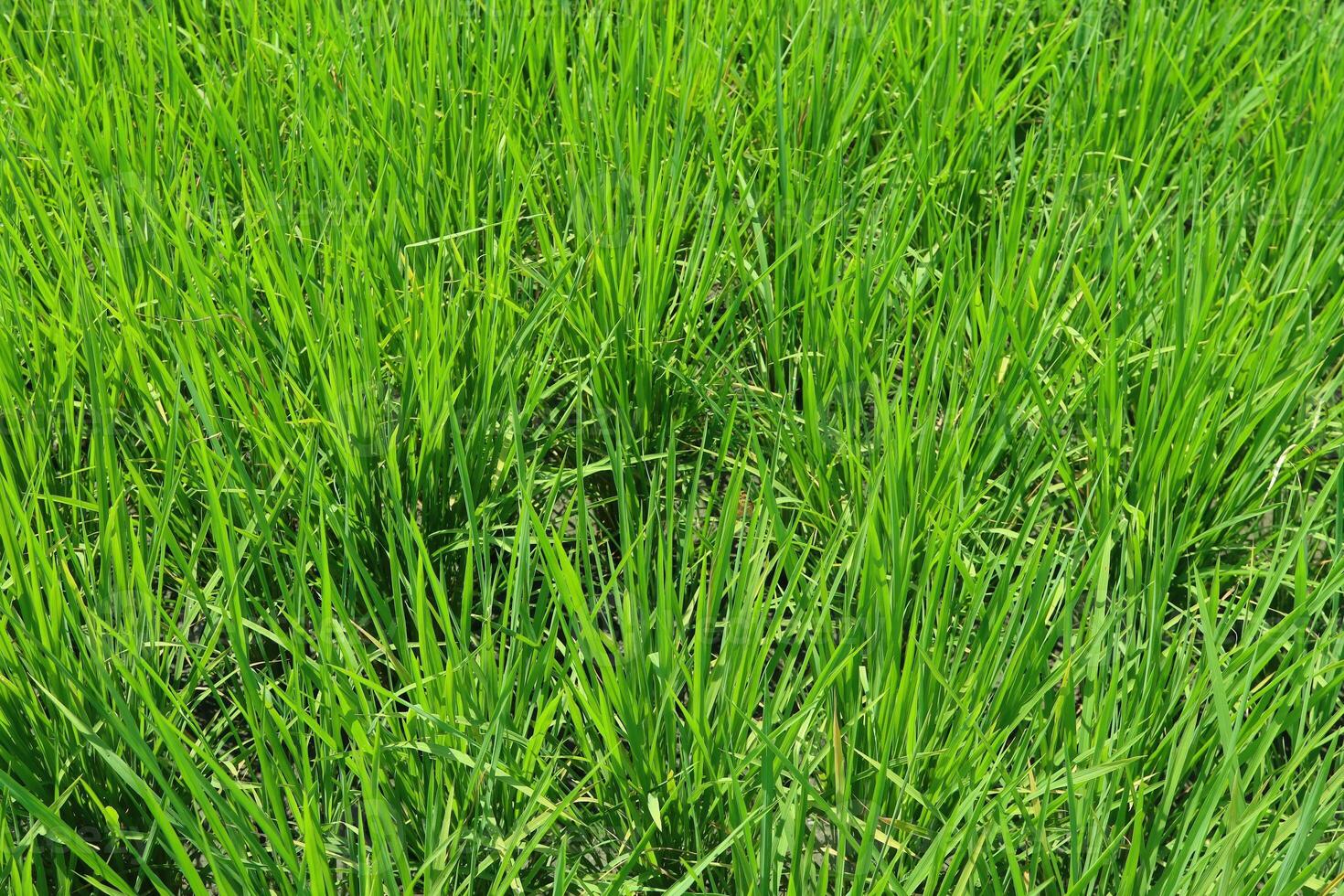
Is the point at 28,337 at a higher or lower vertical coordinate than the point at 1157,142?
lower

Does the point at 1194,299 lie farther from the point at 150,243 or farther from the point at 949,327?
the point at 150,243

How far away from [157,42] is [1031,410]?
136 cm

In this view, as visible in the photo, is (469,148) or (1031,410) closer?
(1031,410)

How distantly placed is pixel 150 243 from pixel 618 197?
0.57 metres

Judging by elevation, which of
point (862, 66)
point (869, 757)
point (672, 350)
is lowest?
point (869, 757)

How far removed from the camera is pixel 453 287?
146 centimetres

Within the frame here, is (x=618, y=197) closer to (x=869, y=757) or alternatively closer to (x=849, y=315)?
(x=849, y=315)

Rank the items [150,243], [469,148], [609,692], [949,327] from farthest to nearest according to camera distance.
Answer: [469,148] < [150,243] < [949,327] < [609,692]

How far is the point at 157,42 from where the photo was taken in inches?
69.7

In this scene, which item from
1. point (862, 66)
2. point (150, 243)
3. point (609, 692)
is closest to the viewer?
point (609, 692)

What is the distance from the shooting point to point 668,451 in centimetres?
106

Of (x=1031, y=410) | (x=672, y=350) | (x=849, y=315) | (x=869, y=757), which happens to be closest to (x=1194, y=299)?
(x=1031, y=410)

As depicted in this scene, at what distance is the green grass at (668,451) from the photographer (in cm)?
96

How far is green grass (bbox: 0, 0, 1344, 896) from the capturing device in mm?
958
